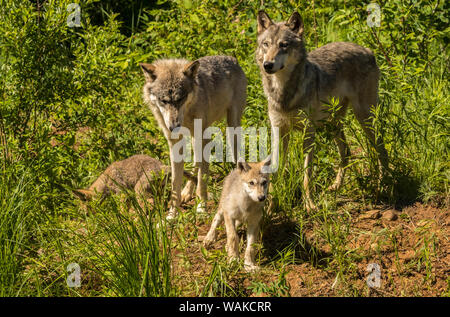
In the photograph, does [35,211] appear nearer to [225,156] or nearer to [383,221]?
[225,156]

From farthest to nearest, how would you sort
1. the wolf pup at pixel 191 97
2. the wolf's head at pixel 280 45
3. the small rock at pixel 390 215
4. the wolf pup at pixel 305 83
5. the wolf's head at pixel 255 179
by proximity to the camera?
the wolf pup at pixel 191 97
the wolf pup at pixel 305 83
the wolf's head at pixel 280 45
the small rock at pixel 390 215
the wolf's head at pixel 255 179

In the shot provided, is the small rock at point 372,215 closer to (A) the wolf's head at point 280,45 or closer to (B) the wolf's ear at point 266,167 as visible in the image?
(B) the wolf's ear at point 266,167

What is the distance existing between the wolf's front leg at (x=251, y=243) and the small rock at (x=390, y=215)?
1302 mm

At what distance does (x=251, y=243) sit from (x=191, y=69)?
2063 mm

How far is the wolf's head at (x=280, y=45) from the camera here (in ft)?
18.4

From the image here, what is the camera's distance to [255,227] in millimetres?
5004

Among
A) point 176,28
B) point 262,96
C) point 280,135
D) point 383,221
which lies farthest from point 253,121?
point 383,221

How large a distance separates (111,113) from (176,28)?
1547 millimetres

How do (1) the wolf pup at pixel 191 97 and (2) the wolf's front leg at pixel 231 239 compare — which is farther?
(1) the wolf pup at pixel 191 97

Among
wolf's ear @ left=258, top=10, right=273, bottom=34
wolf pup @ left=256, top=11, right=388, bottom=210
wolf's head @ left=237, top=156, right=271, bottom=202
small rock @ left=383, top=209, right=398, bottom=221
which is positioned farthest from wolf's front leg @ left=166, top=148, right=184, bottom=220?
small rock @ left=383, top=209, right=398, bottom=221

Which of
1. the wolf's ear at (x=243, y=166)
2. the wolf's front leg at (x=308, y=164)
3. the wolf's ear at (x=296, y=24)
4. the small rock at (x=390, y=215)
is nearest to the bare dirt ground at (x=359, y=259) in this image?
the small rock at (x=390, y=215)

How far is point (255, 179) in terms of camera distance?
16.1 ft

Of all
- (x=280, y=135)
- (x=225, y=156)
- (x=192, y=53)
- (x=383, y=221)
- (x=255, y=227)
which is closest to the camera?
(x=255, y=227)

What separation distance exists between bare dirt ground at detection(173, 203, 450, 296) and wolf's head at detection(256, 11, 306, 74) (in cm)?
151
